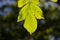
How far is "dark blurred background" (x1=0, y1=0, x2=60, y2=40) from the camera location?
3363 millimetres

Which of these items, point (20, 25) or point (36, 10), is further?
point (20, 25)

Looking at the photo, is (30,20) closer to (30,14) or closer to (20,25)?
(30,14)

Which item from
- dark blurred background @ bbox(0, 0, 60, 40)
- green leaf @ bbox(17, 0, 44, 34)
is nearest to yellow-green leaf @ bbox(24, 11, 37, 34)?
green leaf @ bbox(17, 0, 44, 34)

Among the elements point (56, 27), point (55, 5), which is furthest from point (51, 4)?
point (56, 27)

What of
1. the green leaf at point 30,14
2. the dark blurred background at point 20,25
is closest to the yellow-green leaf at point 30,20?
the green leaf at point 30,14

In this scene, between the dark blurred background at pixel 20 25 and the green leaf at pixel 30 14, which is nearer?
the green leaf at pixel 30 14

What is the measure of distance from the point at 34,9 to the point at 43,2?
270 cm

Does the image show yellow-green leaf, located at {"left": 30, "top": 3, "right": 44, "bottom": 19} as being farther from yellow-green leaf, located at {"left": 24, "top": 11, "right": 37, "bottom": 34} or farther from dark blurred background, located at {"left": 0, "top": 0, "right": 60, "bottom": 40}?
dark blurred background, located at {"left": 0, "top": 0, "right": 60, "bottom": 40}

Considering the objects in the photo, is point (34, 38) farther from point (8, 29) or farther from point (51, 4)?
point (51, 4)

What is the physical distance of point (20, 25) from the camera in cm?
336

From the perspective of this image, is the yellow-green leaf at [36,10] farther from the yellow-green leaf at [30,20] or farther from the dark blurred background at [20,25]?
the dark blurred background at [20,25]

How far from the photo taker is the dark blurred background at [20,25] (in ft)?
11.0

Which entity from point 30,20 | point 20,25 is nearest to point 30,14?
point 30,20

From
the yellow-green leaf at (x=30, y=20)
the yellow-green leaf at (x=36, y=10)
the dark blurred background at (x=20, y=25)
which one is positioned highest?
the yellow-green leaf at (x=36, y=10)
